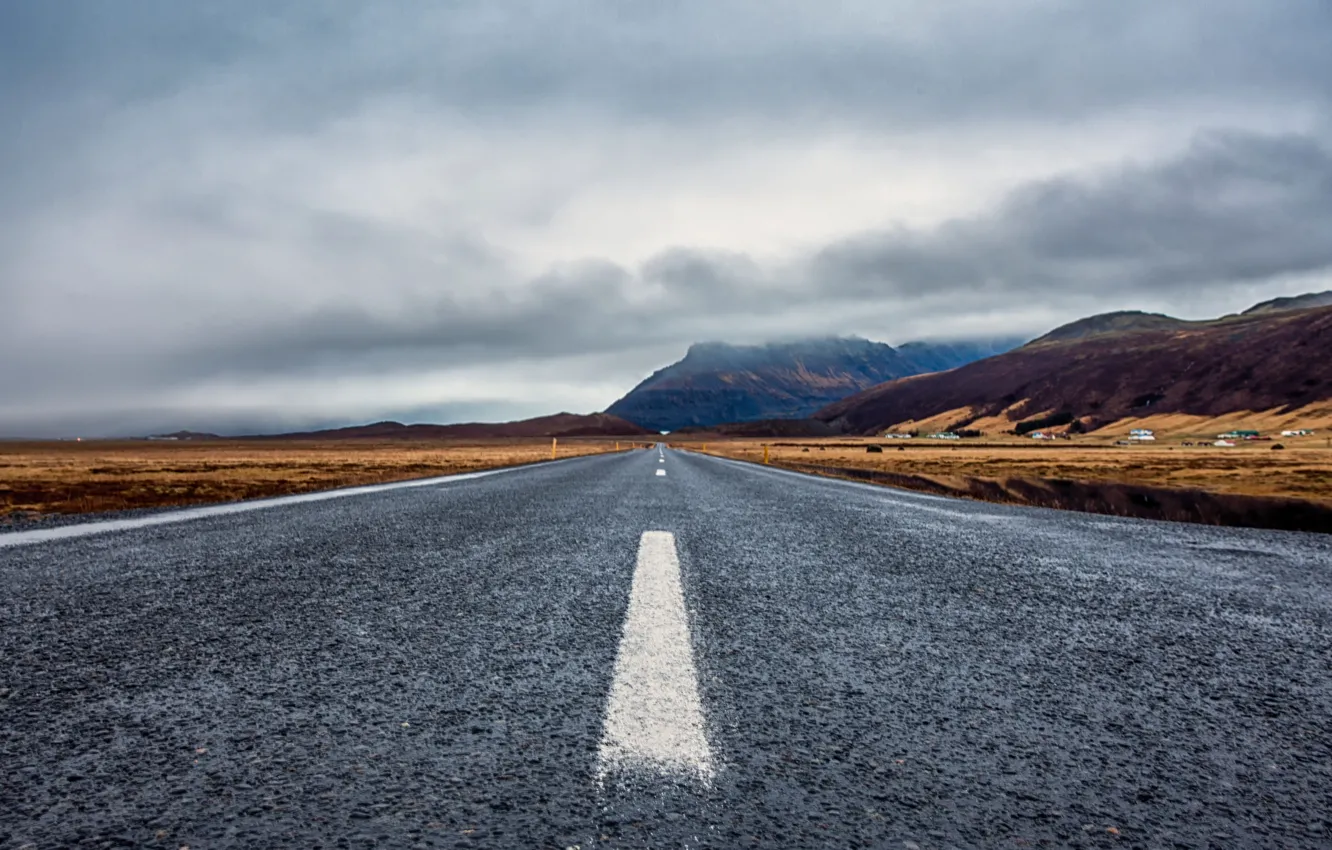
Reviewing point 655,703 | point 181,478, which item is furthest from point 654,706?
point 181,478

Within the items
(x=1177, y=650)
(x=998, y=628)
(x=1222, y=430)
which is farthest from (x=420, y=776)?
(x=1222, y=430)

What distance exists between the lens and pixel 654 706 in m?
2.24

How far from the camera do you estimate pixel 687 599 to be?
3.96 meters

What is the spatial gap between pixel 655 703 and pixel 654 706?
0.03 metres

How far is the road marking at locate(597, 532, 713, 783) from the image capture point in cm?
183

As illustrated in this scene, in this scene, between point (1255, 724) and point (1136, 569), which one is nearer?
point (1255, 724)

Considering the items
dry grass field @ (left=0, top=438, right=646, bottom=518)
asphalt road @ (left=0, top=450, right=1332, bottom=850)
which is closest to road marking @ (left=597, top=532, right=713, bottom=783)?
asphalt road @ (left=0, top=450, right=1332, bottom=850)

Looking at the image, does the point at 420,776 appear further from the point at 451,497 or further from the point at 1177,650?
the point at 451,497

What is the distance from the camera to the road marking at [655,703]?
1826mm

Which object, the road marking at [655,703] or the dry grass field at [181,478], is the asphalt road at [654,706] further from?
the dry grass field at [181,478]

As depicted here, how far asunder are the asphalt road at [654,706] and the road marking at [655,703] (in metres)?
0.01

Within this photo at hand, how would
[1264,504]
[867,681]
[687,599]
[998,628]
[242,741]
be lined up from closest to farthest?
[242,741], [867,681], [998,628], [687,599], [1264,504]

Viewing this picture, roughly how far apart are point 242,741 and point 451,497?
10.6 meters

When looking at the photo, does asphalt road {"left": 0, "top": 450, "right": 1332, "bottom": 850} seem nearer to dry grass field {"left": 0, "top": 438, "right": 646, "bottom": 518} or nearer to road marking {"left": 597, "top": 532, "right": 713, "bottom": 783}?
road marking {"left": 597, "top": 532, "right": 713, "bottom": 783}
